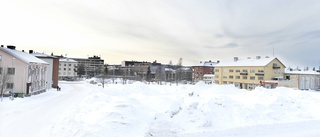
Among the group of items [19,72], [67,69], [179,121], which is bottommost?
[179,121]

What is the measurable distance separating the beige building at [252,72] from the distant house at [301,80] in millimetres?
1851

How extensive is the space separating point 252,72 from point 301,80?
1109cm

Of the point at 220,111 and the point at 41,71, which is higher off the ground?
the point at 41,71

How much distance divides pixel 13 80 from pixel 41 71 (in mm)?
7772

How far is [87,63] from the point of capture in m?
144

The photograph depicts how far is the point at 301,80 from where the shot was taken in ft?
183

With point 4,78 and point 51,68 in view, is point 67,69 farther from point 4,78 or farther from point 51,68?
point 4,78

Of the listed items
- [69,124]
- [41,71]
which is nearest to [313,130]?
[69,124]

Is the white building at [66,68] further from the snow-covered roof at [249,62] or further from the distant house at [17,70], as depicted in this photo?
the distant house at [17,70]

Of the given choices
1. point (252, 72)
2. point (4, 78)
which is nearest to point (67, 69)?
point (4, 78)

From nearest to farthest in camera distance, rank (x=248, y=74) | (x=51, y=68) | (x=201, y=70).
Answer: (x=51, y=68)
(x=248, y=74)
(x=201, y=70)

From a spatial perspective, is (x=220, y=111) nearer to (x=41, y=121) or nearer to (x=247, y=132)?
(x=247, y=132)

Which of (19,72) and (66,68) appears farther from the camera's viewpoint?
(66,68)

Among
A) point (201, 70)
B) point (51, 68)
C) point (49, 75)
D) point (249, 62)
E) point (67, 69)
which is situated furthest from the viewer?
point (201, 70)
